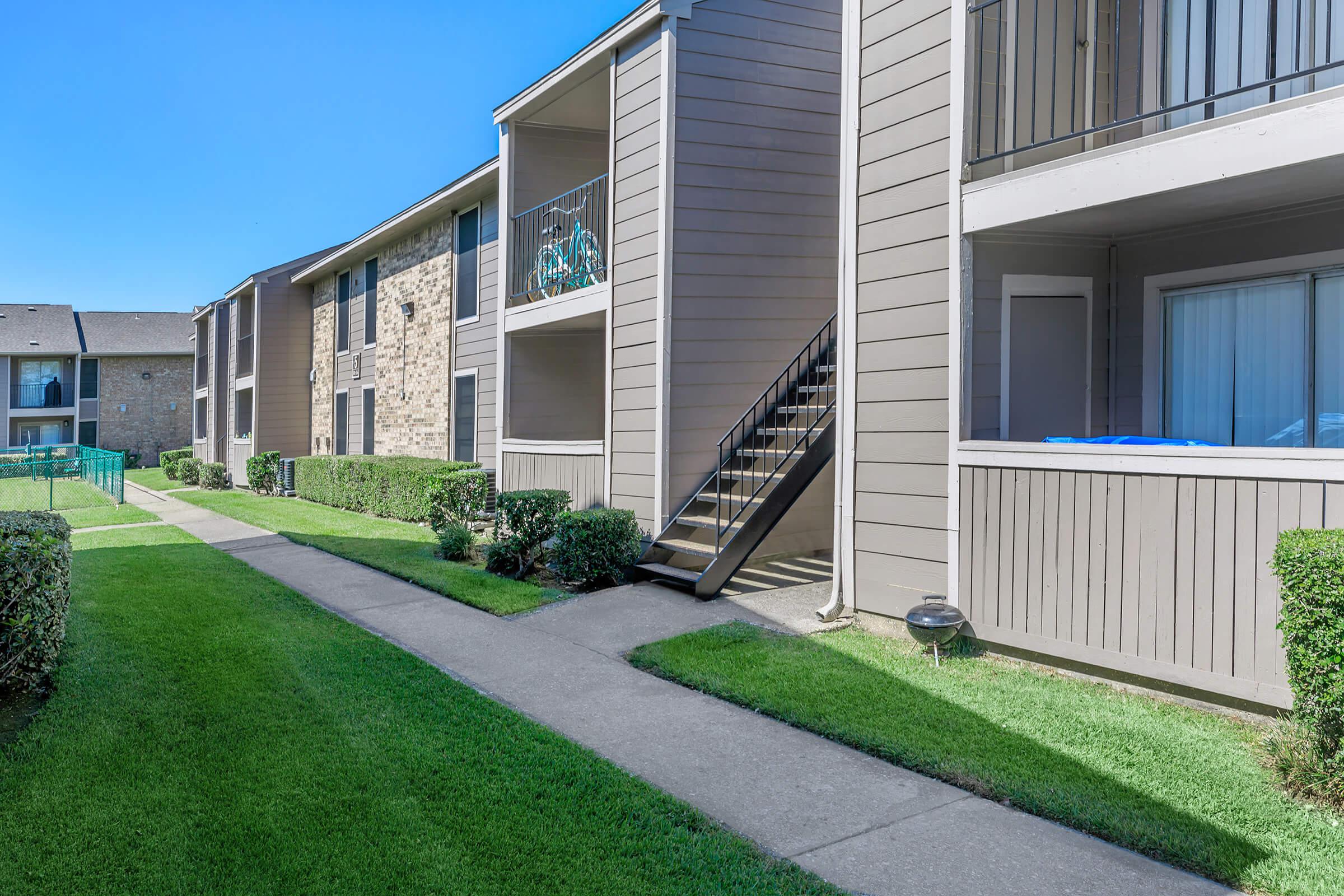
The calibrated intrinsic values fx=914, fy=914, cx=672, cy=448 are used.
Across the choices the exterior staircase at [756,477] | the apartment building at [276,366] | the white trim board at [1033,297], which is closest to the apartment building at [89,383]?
the apartment building at [276,366]

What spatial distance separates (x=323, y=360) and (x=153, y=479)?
12185 mm

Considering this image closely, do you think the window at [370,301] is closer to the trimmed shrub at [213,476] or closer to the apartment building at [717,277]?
the trimmed shrub at [213,476]

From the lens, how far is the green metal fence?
20.1m

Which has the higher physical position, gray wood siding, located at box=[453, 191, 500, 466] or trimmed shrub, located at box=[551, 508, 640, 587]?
gray wood siding, located at box=[453, 191, 500, 466]

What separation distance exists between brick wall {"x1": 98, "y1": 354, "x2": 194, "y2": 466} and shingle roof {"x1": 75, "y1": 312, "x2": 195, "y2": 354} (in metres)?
0.51

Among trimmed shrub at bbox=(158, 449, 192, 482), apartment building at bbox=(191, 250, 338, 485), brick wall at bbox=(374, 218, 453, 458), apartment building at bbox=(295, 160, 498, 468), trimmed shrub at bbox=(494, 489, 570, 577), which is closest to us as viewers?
trimmed shrub at bbox=(494, 489, 570, 577)

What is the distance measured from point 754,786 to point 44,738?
358 centimetres

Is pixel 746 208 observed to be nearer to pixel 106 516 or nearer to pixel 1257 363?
pixel 1257 363

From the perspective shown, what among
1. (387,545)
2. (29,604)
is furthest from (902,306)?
(387,545)

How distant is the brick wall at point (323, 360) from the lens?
75.3 feet

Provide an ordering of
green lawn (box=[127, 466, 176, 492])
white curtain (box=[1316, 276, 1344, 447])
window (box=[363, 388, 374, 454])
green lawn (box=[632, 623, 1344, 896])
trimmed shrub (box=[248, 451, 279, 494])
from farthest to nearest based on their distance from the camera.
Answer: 1. green lawn (box=[127, 466, 176, 492])
2. trimmed shrub (box=[248, 451, 279, 494])
3. window (box=[363, 388, 374, 454])
4. white curtain (box=[1316, 276, 1344, 447])
5. green lawn (box=[632, 623, 1344, 896])

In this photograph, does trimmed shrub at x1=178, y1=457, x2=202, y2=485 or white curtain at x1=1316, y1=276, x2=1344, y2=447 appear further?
trimmed shrub at x1=178, y1=457, x2=202, y2=485

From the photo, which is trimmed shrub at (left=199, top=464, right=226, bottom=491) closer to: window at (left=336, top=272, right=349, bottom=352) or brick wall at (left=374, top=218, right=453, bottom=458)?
window at (left=336, top=272, right=349, bottom=352)

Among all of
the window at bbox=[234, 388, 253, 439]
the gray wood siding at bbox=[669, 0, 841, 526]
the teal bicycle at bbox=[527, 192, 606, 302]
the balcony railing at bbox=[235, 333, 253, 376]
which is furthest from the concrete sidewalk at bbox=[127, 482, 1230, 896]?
the window at bbox=[234, 388, 253, 439]
